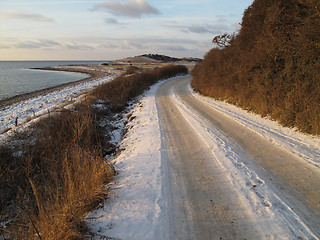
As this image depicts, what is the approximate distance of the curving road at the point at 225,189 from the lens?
2.96 m

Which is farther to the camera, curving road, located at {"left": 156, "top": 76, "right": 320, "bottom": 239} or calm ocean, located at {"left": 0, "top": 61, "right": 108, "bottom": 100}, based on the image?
calm ocean, located at {"left": 0, "top": 61, "right": 108, "bottom": 100}

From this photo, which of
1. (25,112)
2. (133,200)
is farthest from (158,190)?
(25,112)

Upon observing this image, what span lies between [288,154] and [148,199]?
13.5 feet

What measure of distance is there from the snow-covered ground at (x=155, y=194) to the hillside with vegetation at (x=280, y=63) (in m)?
1.05

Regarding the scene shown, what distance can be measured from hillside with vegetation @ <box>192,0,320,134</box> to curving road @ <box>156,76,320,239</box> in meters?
2.06

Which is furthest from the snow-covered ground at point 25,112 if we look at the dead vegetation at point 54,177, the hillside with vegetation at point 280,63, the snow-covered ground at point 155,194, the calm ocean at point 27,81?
the hillside with vegetation at point 280,63

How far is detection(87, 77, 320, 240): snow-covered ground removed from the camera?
9.66 feet

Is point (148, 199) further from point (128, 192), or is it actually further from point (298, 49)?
point (298, 49)

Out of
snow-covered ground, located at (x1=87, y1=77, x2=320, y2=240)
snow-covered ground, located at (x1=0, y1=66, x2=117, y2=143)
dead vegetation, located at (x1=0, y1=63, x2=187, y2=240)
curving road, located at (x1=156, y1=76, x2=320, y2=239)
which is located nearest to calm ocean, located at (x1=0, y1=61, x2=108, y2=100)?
snow-covered ground, located at (x1=0, y1=66, x2=117, y2=143)

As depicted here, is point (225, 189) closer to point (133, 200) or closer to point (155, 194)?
point (155, 194)

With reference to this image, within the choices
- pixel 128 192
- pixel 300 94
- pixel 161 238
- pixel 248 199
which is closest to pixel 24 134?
pixel 128 192

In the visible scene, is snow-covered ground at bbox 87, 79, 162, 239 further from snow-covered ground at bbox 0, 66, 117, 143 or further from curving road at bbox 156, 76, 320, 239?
snow-covered ground at bbox 0, 66, 117, 143

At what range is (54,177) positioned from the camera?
4.57 metres

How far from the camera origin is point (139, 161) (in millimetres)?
5410
